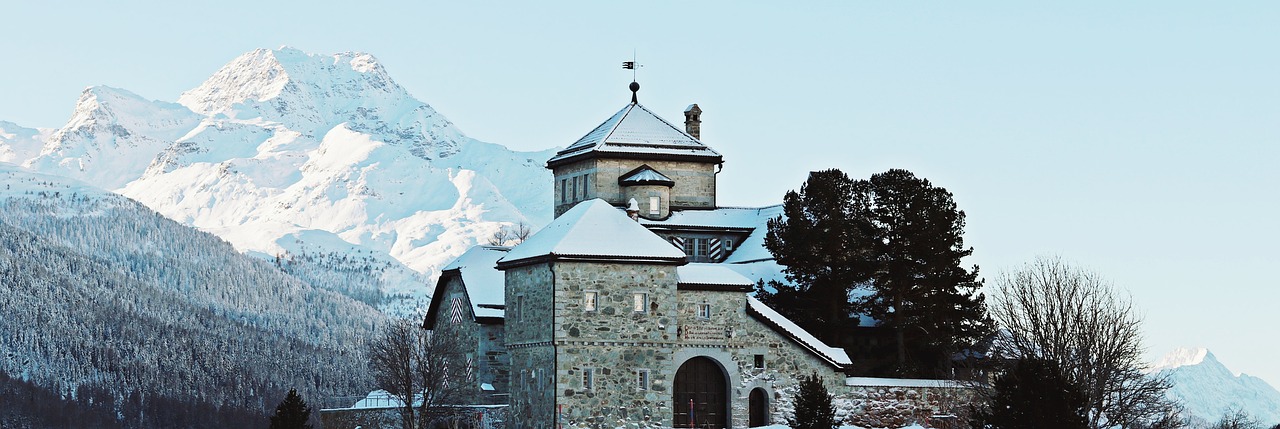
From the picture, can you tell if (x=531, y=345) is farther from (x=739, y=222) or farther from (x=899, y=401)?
(x=739, y=222)

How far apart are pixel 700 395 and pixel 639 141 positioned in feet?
61.4

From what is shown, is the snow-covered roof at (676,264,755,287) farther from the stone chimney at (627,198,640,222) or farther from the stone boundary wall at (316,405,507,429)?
the stone boundary wall at (316,405,507,429)

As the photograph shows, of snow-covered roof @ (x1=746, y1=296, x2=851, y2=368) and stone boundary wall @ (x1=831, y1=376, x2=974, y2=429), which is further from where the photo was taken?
stone boundary wall @ (x1=831, y1=376, x2=974, y2=429)

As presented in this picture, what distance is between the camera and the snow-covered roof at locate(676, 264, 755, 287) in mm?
66438

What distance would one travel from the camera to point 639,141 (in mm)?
82250

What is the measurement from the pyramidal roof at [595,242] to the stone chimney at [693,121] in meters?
20.6

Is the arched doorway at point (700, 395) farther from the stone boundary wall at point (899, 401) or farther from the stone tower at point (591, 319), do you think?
the stone boundary wall at point (899, 401)

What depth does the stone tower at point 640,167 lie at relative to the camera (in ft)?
266

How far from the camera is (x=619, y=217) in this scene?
67188 millimetres

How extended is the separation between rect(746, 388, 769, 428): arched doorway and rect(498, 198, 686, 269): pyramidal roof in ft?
21.1

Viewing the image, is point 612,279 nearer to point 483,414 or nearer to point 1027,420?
point 483,414

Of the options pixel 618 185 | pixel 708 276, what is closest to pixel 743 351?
pixel 708 276

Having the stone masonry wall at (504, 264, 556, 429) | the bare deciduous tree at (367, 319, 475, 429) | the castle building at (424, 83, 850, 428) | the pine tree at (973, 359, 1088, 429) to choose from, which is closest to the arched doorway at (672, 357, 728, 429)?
Result: the castle building at (424, 83, 850, 428)

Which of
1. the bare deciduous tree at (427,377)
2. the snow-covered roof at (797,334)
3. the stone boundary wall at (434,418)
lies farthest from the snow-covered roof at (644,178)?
the stone boundary wall at (434,418)
